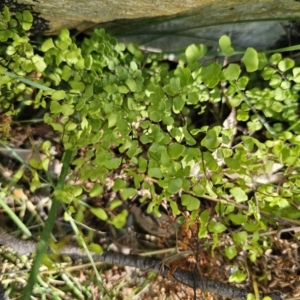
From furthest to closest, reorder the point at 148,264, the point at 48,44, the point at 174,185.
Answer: the point at 148,264, the point at 48,44, the point at 174,185

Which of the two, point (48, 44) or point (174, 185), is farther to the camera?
point (48, 44)

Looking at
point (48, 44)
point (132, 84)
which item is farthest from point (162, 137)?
point (48, 44)

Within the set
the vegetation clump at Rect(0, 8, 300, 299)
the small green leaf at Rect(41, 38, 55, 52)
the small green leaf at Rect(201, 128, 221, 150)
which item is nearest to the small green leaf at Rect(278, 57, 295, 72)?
the vegetation clump at Rect(0, 8, 300, 299)

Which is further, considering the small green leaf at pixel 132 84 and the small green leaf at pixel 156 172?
the small green leaf at pixel 132 84

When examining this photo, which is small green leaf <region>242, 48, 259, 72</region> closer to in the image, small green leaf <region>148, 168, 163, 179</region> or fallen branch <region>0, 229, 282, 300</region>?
small green leaf <region>148, 168, 163, 179</region>

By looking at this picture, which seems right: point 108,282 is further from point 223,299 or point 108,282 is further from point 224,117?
point 224,117

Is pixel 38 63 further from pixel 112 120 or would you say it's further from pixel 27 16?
pixel 112 120

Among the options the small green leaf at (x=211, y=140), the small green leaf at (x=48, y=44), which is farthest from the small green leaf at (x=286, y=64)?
the small green leaf at (x=48, y=44)

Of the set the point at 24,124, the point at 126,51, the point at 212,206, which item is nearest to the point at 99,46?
the point at 126,51

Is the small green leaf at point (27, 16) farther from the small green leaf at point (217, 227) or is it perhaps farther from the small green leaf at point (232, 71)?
the small green leaf at point (217, 227)

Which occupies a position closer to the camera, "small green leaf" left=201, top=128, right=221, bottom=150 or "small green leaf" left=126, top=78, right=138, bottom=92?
"small green leaf" left=201, top=128, right=221, bottom=150

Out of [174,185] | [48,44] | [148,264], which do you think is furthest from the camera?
[148,264]
